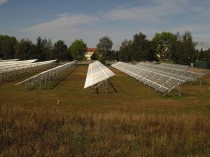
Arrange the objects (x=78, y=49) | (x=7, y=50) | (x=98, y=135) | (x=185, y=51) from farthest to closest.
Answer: (x=78, y=49)
(x=7, y=50)
(x=185, y=51)
(x=98, y=135)

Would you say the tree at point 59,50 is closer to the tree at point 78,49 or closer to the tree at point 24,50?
the tree at point 24,50

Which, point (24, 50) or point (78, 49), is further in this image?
point (78, 49)

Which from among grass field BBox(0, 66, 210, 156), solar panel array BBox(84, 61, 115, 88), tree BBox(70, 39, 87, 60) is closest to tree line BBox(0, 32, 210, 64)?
tree BBox(70, 39, 87, 60)

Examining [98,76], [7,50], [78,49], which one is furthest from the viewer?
[78,49]

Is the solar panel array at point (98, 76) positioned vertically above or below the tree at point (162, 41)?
below

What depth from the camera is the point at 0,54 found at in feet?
350

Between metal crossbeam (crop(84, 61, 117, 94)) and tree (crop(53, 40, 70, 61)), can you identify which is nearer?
metal crossbeam (crop(84, 61, 117, 94))

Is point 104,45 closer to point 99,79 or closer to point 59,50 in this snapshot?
point 59,50

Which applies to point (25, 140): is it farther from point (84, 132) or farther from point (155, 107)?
point (155, 107)

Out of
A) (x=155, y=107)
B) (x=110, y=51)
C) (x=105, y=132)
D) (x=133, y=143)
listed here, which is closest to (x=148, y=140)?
(x=133, y=143)

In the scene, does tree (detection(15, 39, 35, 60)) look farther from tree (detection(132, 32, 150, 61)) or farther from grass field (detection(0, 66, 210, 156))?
grass field (detection(0, 66, 210, 156))

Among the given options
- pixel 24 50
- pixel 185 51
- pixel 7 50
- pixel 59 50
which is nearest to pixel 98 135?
pixel 185 51

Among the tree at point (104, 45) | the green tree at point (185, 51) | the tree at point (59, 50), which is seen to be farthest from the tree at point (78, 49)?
the green tree at point (185, 51)

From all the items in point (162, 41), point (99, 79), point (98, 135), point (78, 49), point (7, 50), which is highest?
point (162, 41)
